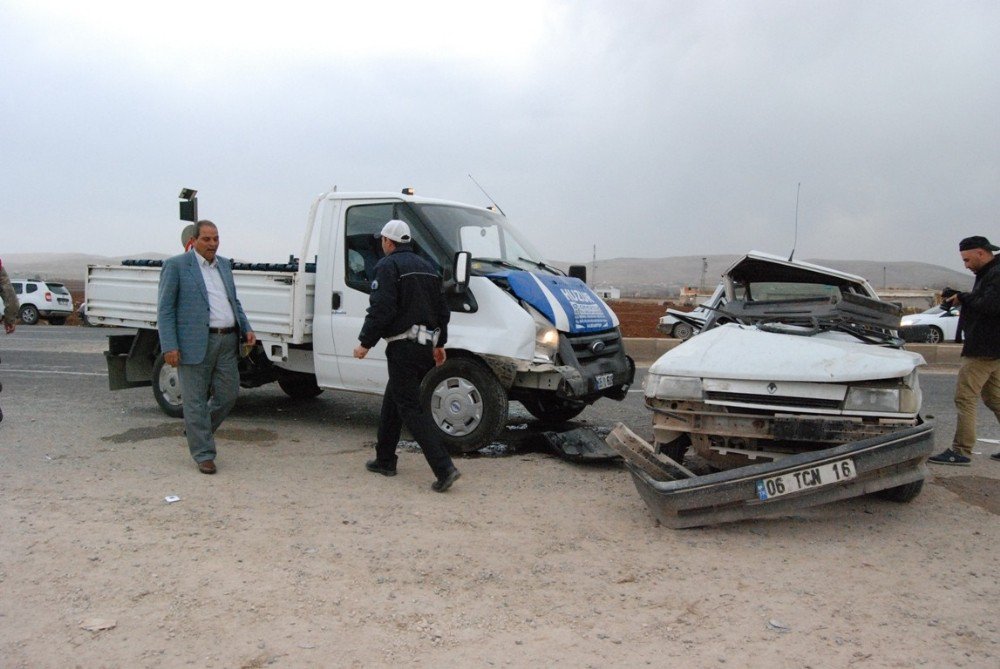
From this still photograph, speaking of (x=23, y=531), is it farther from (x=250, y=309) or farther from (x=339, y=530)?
(x=250, y=309)

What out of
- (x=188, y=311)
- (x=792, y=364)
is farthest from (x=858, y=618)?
(x=188, y=311)

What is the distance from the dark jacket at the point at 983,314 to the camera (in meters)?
5.85

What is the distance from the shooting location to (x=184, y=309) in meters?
5.71

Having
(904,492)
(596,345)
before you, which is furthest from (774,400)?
(596,345)

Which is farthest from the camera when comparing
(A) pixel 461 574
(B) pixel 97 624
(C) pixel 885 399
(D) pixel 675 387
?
(D) pixel 675 387

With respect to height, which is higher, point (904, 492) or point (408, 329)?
point (408, 329)

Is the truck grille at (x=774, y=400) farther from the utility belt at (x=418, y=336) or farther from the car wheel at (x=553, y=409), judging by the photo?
the car wheel at (x=553, y=409)

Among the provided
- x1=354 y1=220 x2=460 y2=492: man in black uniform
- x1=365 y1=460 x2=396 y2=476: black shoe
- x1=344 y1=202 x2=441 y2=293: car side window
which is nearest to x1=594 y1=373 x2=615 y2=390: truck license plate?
x1=354 y1=220 x2=460 y2=492: man in black uniform

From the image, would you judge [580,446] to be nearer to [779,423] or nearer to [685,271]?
[779,423]

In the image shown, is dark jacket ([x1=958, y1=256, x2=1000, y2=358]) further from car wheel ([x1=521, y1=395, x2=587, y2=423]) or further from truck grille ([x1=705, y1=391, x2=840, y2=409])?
car wheel ([x1=521, y1=395, x2=587, y2=423])

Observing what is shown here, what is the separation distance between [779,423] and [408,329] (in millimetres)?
2461

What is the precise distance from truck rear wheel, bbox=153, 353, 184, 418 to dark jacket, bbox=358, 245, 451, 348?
3.49 meters

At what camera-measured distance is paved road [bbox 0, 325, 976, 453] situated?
7914 millimetres

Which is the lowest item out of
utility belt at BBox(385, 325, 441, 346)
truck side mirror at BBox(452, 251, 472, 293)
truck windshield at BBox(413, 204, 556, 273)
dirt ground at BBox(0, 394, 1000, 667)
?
dirt ground at BBox(0, 394, 1000, 667)
